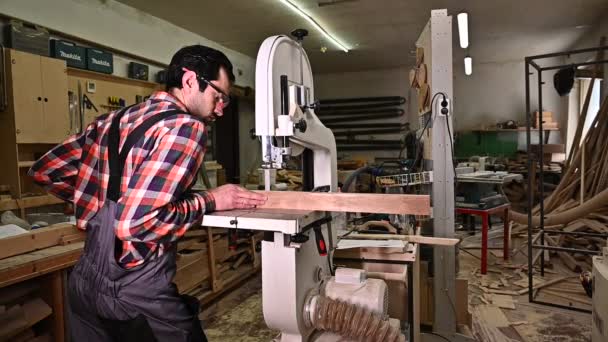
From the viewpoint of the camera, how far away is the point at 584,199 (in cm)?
407

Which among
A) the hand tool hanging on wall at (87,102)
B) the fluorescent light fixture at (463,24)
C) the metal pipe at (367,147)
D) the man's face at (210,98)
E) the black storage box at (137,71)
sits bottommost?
the man's face at (210,98)

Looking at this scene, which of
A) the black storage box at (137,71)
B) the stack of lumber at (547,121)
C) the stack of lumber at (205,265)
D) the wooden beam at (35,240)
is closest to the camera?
the wooden beam at (35,240)

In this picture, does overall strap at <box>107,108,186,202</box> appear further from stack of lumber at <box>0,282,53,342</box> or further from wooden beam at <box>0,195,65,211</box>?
wooden beam at <box>0,195,65,211</box>

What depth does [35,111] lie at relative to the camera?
2.87 m

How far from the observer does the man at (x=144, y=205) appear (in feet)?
3.43

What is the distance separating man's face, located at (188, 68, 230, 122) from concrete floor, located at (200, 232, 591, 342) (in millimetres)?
2002

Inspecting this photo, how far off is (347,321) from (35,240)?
1.62 metres

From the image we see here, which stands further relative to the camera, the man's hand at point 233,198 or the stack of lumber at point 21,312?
the stack of lumber at point 21,312

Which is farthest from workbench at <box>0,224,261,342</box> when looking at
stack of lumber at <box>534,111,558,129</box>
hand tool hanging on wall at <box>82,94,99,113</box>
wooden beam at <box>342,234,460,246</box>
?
stack of lumber at <box>534,111,558,129</box>

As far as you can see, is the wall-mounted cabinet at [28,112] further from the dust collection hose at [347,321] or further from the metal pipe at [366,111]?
the metal pipe at [366,111]

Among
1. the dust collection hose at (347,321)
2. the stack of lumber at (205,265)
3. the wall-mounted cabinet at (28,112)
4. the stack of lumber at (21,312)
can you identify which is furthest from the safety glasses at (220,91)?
the wall-mounted cabinet at (28,112)

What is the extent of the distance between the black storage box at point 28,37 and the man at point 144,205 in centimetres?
211

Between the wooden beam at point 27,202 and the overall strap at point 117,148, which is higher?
the overall strap at point 117,148

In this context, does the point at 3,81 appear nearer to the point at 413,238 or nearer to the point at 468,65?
the point at 413,238
